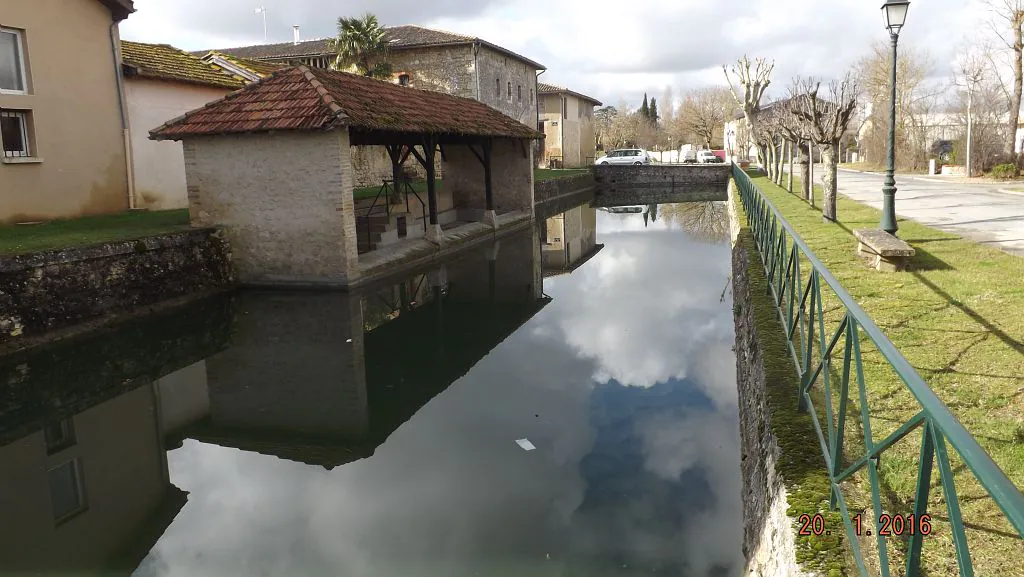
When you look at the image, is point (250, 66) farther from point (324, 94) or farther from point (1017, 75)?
point (1017, 75)

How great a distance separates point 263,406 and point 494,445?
2718 millimetres

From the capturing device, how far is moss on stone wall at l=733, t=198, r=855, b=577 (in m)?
3.07

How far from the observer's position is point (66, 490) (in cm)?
598

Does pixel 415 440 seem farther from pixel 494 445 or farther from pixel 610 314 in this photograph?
pixel 610 314

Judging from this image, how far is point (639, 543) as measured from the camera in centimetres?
493

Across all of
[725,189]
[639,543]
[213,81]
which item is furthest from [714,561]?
[725,189]

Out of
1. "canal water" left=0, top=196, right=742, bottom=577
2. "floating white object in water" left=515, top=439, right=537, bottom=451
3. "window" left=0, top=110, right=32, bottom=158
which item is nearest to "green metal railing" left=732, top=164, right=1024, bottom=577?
"canal water" left=0, top=196, right=742, bottom=577

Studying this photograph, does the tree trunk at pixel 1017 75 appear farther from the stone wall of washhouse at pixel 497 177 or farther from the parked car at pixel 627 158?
the parked car at pixel 627 158

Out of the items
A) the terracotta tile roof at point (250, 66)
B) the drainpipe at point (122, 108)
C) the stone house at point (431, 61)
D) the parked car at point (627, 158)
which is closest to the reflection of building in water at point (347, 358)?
the drainpipe at point (122, 108)

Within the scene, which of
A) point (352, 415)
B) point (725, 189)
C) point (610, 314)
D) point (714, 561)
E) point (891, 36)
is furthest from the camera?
point (725, 189)

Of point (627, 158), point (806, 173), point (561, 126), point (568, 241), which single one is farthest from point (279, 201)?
point (627, 158)

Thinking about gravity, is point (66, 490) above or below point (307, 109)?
below

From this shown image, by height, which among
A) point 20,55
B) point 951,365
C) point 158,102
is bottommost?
point 951,365

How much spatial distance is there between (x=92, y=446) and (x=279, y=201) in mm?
6661
